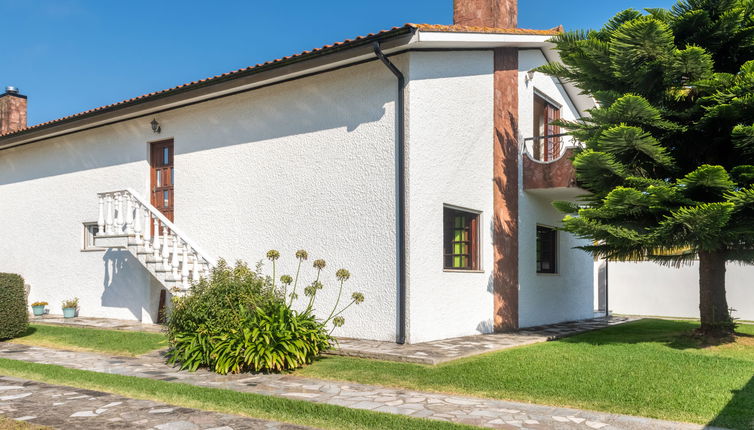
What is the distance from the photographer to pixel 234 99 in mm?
11547

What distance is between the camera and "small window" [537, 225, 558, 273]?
42.2 ft

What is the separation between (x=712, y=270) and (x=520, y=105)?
4.62 meters

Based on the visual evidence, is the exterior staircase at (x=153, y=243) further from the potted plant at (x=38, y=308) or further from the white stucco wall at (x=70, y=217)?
the potted plant at (x=38, y=308)

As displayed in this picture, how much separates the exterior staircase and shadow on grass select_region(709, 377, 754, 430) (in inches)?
324

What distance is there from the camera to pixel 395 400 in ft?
19.8

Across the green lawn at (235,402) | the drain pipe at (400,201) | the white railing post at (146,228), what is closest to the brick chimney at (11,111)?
the white railing post at (146,228)

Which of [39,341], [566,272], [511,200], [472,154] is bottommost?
[39,341]

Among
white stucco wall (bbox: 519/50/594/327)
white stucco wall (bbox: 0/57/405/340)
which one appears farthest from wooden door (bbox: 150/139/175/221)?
white stucco wall (bbox: 519/50/594/327)

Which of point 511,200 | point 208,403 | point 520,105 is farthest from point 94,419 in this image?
point 520,105

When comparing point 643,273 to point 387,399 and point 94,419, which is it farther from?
point 94,419

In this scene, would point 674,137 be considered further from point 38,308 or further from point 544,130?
point 38,308

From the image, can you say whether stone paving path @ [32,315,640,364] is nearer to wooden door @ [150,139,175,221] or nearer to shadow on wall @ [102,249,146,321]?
shadow on wall @ [102,249,146,321]

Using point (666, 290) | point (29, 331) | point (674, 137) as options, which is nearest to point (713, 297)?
point (674, 137)

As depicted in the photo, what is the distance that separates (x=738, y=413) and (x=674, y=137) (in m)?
5.11
